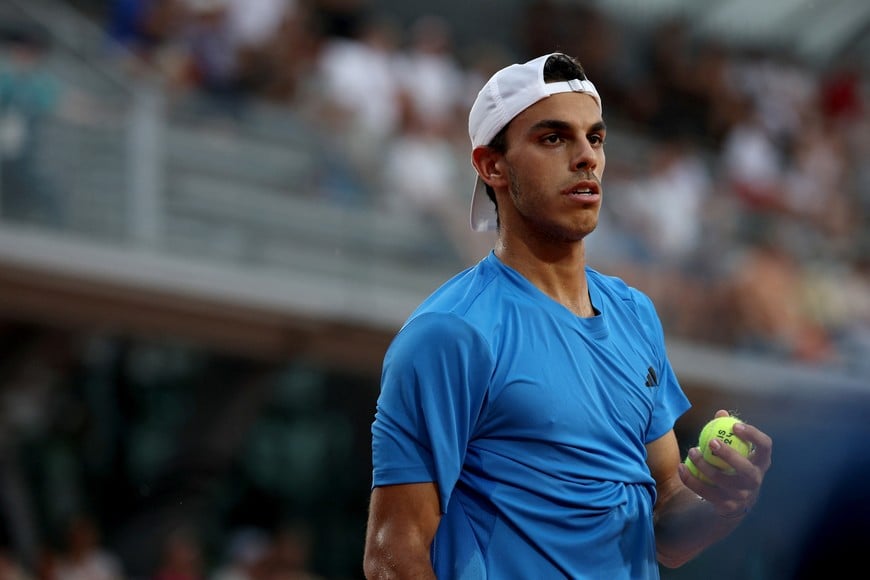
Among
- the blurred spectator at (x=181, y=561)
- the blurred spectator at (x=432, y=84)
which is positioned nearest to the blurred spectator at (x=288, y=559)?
the blurred spectator at (x=181, y=561)

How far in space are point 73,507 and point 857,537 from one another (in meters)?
10.3

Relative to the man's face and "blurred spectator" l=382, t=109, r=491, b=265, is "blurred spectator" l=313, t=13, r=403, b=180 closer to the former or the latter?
"blurred spectator" l=382, t=109, r=491, b=265

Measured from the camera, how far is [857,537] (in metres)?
4.23

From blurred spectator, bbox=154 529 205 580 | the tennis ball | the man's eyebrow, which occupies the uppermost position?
the man's eyebrow

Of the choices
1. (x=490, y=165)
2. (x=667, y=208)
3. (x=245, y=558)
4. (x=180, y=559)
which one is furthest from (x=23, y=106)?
(x=490, y=165)

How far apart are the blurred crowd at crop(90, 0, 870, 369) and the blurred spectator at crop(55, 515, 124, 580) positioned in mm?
3493

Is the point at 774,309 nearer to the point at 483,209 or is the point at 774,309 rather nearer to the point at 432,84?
the point at 432,84

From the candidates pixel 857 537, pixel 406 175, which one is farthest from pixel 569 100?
pixel 406 175

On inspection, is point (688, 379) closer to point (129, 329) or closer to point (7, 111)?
point (129, 329)

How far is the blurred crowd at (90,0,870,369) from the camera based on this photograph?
12305 mm

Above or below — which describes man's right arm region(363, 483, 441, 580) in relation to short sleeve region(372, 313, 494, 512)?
below

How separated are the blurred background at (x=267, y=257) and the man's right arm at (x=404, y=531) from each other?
6.74 m

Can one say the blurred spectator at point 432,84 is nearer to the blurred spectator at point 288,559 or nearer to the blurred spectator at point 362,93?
the blurred spectator at point 362,93

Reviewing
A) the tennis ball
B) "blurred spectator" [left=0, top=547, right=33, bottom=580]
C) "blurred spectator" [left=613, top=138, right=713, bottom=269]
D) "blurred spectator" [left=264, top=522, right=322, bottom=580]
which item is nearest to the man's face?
the tennis ball
